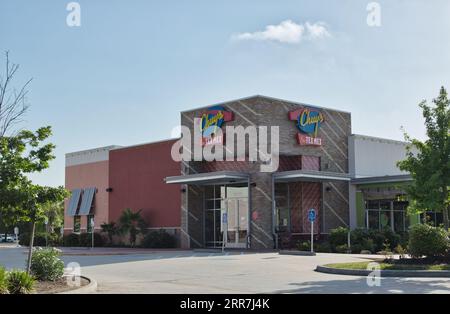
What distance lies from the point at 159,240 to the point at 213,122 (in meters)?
8.76

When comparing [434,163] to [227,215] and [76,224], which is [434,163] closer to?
[227,215]

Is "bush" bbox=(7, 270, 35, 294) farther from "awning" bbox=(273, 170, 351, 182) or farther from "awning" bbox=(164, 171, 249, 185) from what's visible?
"awning" bbox=(273, 170, 351, 182)

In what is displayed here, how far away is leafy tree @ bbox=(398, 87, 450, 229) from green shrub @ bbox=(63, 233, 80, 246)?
31.2 meters

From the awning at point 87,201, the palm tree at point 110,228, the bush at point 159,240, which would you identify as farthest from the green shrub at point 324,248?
the awning at point 87,201

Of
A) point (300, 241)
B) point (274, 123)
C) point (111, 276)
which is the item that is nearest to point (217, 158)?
point (274, 123)

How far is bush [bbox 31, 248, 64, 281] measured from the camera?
1524 centimetres

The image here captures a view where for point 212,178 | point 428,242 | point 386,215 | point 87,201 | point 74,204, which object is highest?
point 212,178

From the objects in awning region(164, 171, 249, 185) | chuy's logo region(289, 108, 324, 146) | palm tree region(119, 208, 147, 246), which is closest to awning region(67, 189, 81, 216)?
palm tree region(119, 208, 147, 246)

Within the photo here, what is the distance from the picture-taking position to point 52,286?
1403cm

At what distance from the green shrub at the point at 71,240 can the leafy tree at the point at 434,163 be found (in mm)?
31200

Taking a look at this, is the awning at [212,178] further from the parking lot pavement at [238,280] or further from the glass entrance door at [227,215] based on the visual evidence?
the parking lot pavement at [238,280]

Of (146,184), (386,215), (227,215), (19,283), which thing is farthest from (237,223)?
(19,283)
